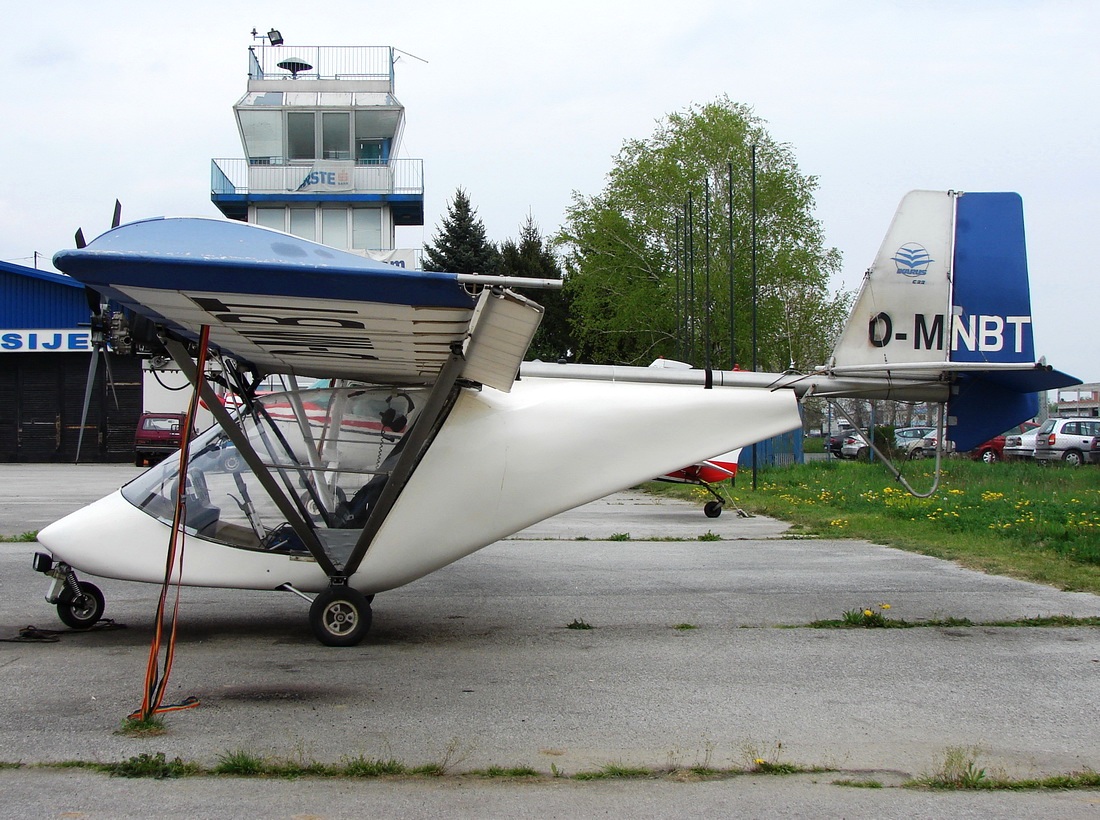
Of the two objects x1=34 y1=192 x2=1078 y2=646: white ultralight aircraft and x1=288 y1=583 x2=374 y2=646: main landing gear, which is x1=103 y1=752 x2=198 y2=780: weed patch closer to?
x1=34 y1=192 x2=1078 y2=646: white ultralight aircraft

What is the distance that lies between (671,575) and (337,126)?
31.5 metres

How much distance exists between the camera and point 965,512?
45.6 feet

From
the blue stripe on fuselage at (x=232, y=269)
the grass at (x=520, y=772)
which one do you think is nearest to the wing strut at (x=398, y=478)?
the blue stripe on fuselage at (x=232, y=269)

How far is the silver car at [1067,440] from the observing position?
33.8 m

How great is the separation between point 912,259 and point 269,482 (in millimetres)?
5410

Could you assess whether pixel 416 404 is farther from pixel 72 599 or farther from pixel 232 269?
pixel 72 599

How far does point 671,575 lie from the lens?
9.86m

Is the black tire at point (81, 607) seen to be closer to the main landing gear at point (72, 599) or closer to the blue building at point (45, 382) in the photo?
the main landing gear at point (72, 599)

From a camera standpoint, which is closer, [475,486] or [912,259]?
[475,486]

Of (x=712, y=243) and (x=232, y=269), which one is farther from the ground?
(x=712, y=243)

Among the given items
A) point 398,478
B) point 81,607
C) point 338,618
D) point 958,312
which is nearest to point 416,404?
point 398,478

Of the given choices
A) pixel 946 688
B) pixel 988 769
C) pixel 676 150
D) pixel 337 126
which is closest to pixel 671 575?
pixel 946 688

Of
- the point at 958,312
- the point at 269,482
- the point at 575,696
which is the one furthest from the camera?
the point at 958,312

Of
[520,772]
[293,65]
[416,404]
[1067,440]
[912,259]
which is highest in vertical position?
[293,65]
